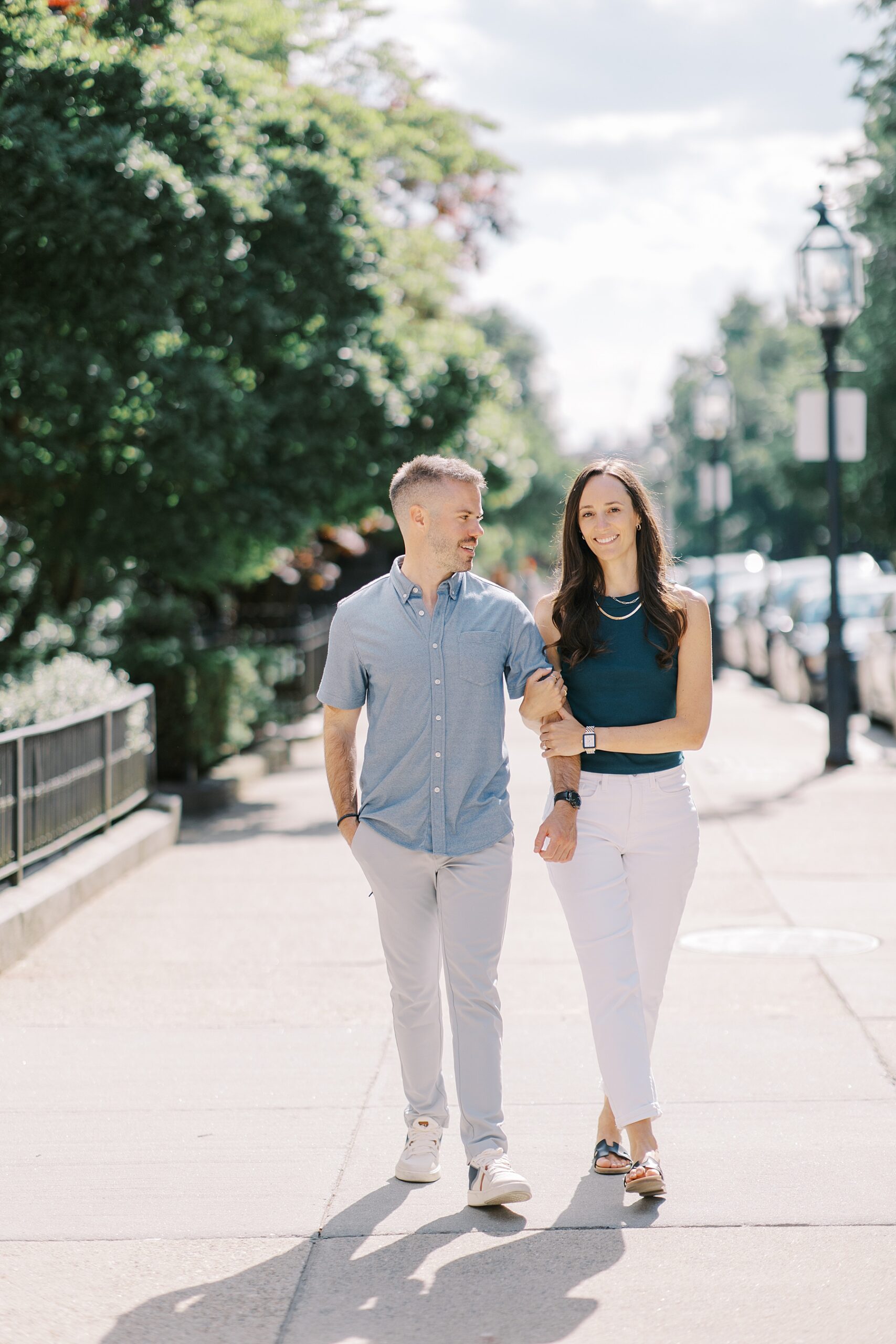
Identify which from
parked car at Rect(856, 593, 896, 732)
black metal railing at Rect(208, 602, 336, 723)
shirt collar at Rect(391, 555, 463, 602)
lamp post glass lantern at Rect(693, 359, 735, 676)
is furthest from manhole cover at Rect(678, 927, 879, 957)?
lamp post glass lantern at Rect(693, 359, 735, 676)

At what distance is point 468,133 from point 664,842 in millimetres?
13493

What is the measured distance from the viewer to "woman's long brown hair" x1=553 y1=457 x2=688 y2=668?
4414 millimetres

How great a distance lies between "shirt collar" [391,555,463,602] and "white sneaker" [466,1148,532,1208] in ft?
4.68

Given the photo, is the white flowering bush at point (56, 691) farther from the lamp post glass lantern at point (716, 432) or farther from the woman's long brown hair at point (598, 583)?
the lamp post glass lantern at point (716, 432)

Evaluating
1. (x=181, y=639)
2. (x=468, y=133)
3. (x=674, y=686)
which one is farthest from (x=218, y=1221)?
(x=468, y=133)

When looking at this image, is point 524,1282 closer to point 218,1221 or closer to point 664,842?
point 218,1221

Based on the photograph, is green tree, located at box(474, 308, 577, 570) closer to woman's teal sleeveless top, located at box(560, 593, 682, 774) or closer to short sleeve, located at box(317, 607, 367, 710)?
woman's teal sleeveless top, located at box(560, 593, 682, 774)

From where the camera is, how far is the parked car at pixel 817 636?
2002 cm

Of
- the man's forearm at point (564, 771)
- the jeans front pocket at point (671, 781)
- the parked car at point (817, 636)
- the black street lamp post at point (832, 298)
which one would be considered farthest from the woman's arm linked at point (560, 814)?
the parked car at point (817, 636)

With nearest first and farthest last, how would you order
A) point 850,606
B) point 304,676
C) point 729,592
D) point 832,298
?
point 832,298, point 304,676, point 850,606, point 729,592

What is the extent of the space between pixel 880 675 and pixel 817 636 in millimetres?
3644

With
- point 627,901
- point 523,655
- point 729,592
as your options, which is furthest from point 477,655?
point 729,592

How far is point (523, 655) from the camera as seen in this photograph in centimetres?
436

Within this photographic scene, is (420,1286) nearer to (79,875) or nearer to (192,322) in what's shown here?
(79,875)
